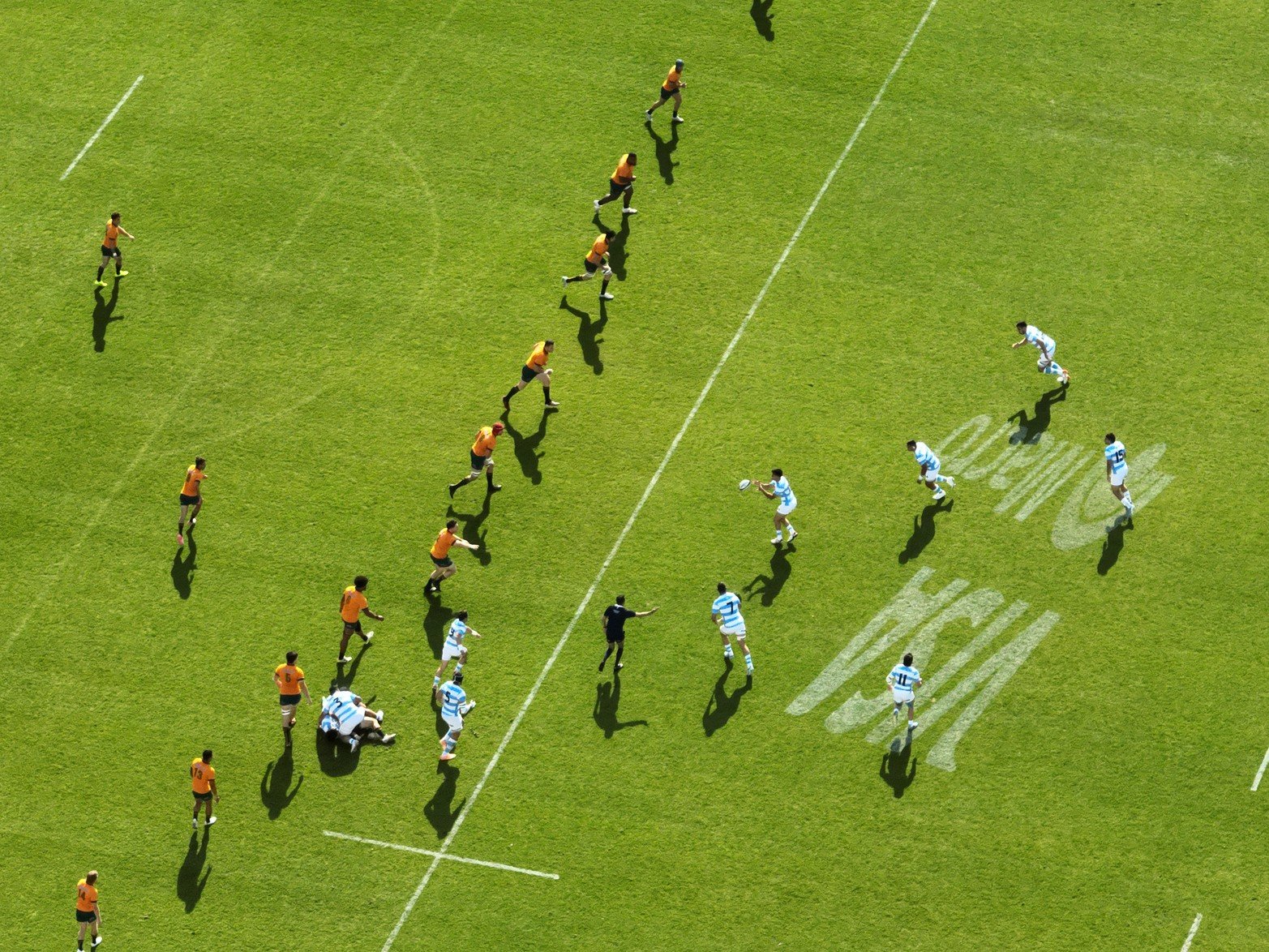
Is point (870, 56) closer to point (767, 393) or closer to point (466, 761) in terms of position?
point (767, 393)

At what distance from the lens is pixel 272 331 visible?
42.9 m

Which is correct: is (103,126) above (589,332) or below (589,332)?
below

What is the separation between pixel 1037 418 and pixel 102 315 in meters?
21.3

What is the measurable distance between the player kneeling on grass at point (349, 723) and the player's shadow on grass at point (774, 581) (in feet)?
25.9

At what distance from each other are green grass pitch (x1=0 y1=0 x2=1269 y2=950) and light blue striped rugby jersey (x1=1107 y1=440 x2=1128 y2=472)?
132 cm

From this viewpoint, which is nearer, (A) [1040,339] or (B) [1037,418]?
(A) [1040,339]

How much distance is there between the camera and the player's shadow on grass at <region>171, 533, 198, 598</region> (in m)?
38.5

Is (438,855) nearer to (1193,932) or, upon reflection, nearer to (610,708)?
(610,708)

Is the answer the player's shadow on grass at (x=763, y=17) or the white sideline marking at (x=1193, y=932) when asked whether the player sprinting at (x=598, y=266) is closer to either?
the player's shadow on grass at (x=763, y=17)

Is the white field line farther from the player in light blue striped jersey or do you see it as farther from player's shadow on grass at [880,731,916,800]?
player's shadow on grass at [880,731,916,800]

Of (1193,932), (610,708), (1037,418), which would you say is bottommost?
(610,708)

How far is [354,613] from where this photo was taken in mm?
36375

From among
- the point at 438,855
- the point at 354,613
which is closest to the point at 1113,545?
the point at 438,855

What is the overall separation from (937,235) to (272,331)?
617 inches
